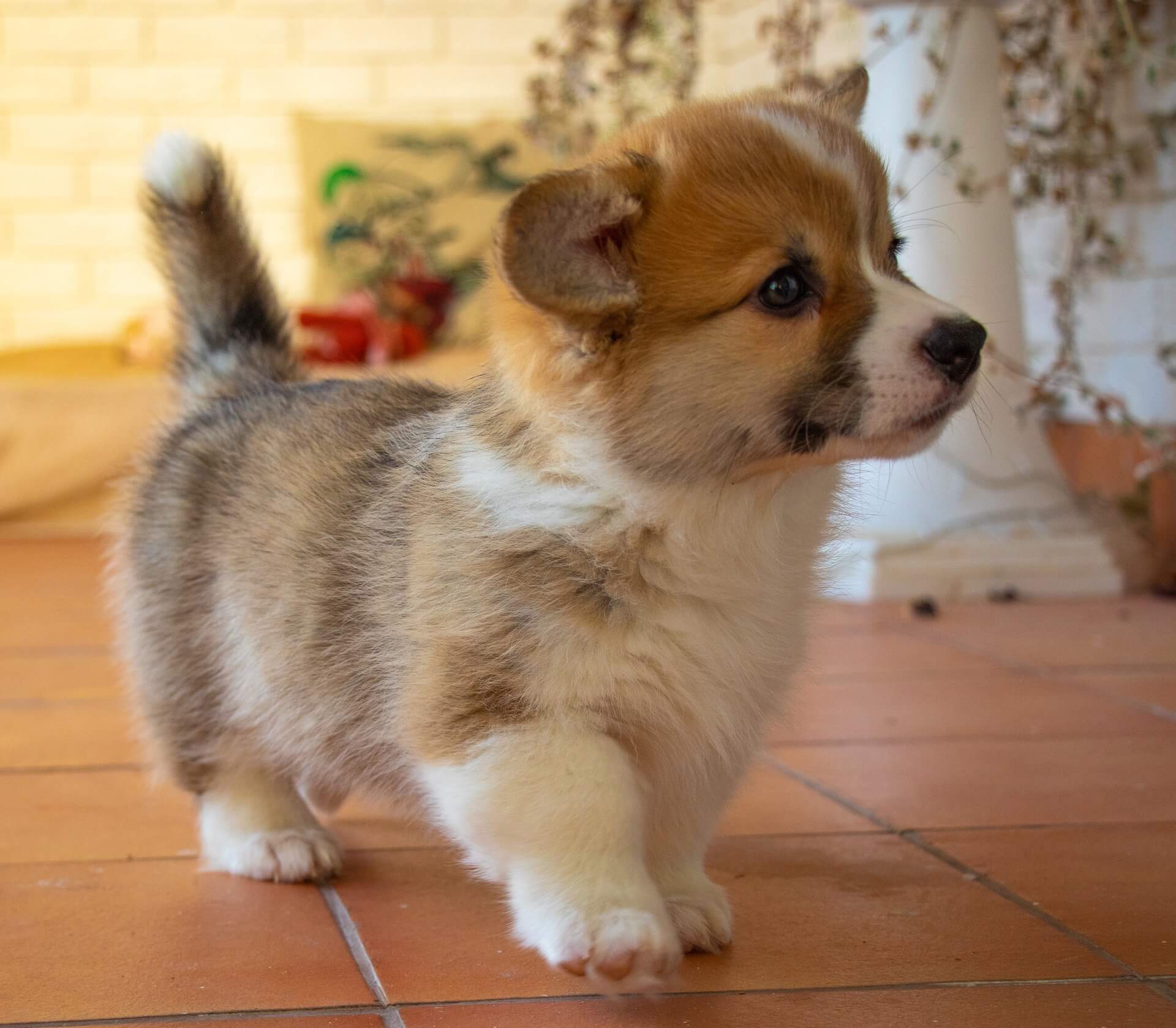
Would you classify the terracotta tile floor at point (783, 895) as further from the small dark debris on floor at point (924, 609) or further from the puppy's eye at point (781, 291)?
the small dark debris on floor at point (924, 609)

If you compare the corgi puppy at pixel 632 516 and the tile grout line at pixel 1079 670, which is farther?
the tile grout line at pixel 1079 670

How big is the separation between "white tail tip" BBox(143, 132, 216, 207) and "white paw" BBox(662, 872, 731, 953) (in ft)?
4.14

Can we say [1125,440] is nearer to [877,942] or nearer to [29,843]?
[877,942]

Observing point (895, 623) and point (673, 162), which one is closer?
point (673, 162)

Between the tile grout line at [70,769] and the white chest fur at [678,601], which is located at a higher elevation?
the white chest fur at [678,601]

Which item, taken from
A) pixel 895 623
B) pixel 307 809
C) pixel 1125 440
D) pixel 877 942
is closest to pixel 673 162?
pixel 877 942

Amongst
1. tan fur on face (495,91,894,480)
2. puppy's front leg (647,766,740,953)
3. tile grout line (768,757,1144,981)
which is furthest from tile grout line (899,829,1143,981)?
tan fur on face (495,91,894,480)

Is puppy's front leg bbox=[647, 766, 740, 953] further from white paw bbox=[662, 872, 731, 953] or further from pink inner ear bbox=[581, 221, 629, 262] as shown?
pink inner ear bbox=[581, 221, 629, 262]

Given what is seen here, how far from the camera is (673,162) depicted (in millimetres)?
1535

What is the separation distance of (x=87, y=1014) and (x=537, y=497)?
0.68 metres

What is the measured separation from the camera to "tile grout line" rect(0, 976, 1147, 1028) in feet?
4.52

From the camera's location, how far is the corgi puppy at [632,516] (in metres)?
1.44

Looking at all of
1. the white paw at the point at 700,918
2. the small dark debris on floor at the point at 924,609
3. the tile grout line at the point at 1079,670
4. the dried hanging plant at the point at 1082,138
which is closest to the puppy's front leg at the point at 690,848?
the white paw at the point at 700,918

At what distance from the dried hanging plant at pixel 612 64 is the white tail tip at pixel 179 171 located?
2.77m
